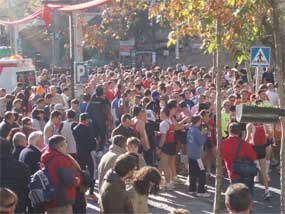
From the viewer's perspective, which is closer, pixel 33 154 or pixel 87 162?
pixel 33 154

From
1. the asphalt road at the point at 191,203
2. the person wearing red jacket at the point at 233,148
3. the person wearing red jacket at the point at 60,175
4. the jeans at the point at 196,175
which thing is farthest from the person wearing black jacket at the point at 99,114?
the person wearing red jacket at the point at 60,175

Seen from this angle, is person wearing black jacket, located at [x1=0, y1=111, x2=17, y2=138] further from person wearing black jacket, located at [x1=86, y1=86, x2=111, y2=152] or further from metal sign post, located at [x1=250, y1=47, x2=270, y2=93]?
metal sign post, located at [x1=250, y1=47, x2=270, y2=93]

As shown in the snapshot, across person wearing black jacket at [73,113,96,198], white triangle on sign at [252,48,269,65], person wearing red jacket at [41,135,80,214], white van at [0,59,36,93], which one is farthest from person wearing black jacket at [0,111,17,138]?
white van at [0,59,36,93]

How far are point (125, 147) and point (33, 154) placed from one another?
1361mm

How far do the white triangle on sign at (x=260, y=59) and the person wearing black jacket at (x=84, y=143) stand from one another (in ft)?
16.7

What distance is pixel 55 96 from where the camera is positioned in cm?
1805

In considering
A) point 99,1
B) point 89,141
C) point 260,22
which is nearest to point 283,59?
point 260,22

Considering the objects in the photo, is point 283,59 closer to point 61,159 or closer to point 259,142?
point 61,159

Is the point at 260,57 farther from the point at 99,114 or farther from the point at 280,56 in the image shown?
the point at 280,56

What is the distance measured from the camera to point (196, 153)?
13.3 metres

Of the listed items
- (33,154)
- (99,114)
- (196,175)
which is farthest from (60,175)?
(99,114)

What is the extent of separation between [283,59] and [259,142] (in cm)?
505

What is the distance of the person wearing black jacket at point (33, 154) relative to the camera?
9.64m

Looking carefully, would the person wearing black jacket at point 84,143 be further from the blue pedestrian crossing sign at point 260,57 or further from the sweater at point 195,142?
the blue pedestrian crossing sign at point 260,57
